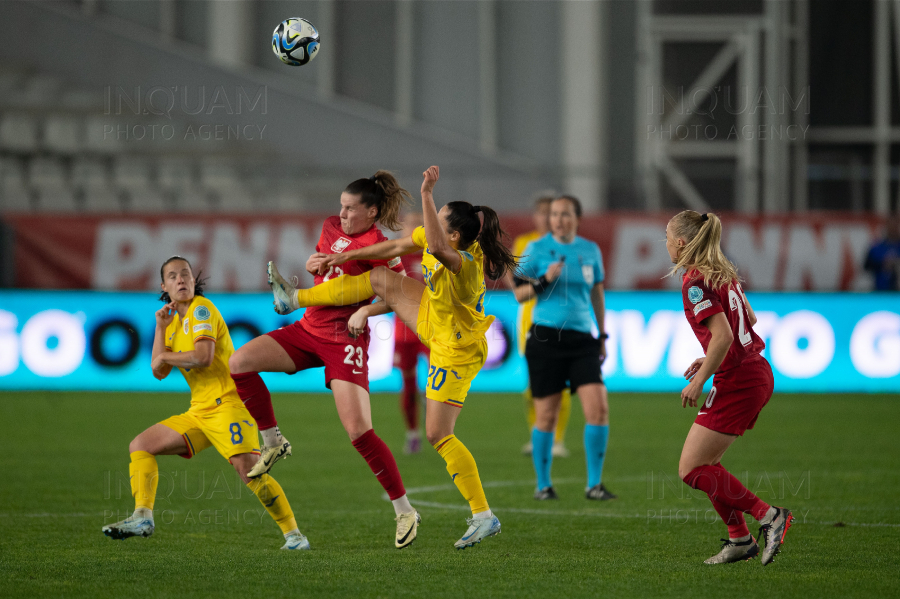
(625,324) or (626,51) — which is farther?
(626,51)

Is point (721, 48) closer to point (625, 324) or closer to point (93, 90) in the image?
point (625, 324)

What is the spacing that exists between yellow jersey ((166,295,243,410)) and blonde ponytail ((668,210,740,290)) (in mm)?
2540

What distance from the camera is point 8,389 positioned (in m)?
14.7

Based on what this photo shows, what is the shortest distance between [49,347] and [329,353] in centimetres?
1024

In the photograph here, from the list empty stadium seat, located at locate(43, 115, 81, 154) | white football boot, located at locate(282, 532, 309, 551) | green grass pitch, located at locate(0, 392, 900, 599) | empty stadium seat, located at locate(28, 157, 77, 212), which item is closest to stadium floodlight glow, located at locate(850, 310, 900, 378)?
green grass pitch, located at locate(0, 392, 900, 599)

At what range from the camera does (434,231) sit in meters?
5.41

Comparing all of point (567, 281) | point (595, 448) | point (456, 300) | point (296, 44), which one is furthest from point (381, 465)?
point (296, 44)

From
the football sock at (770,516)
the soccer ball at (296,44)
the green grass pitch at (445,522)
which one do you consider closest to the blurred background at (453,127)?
the green grass pitch at (445,522)

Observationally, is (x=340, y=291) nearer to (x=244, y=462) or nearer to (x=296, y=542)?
(x=244, y=462)

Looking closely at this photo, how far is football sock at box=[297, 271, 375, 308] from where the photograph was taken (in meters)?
5.79

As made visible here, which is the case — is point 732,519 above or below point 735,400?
below

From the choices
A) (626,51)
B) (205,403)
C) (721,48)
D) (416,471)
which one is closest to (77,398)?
(416,471)

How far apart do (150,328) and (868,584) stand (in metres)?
11.8

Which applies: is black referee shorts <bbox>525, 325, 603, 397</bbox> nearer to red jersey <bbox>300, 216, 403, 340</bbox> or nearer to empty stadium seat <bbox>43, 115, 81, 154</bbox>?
red jersey <bbox>300, 216, 403, 340</bbox>
